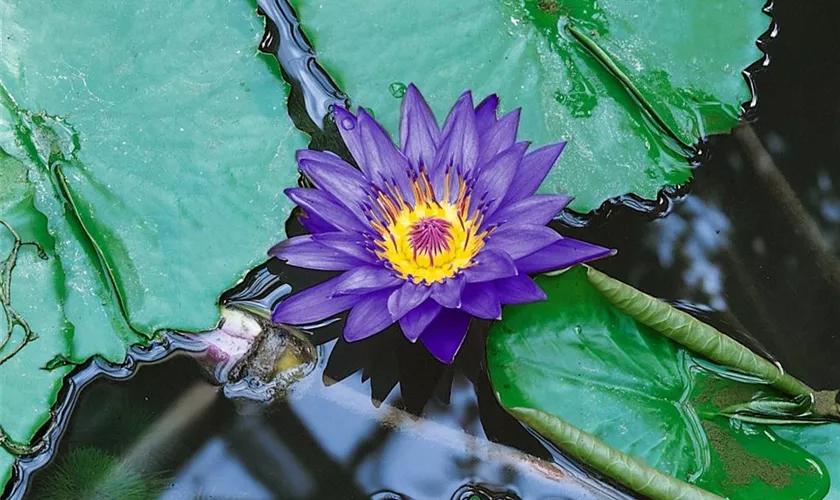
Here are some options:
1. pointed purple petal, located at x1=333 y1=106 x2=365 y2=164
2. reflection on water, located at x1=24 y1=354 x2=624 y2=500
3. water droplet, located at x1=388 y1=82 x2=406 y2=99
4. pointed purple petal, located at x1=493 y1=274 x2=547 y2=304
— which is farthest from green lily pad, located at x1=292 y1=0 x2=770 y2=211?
reflection on water, located at x1=24 y1=354 x2=624 y2=500

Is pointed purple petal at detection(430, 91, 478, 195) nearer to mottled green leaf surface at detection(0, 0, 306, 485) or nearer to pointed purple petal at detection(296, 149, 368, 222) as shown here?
pointed purple petal at detection(296, 149, 368, 222)

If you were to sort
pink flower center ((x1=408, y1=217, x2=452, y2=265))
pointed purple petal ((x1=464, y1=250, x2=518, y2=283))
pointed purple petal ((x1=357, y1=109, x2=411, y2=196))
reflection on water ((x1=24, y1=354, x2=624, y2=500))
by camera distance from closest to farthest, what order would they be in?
1. pointed purple petal ((x1=464, y1=250, x2=518, y2=283))
2. pink flower center ((x1=408, y1=217, x2=452, y2=265))
3. pointed purple petal ((x1=357, y1=109, x2=411, y2=196))
4. reflection on water ((x1=24, y1=354, x2=624, y2=500))

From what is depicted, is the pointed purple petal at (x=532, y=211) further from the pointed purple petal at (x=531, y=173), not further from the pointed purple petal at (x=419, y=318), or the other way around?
the pointed purple petal at (x=419, y=318)

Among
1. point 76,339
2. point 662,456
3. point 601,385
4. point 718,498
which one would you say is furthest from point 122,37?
point 718,498

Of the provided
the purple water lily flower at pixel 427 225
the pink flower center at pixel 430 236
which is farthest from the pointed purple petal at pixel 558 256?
the pink flower center at pixel 430 236

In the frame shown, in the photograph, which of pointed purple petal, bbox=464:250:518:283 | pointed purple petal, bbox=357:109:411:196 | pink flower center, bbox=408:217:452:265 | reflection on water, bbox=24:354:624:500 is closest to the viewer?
pointed purple petal, bbox=464:250:518:283

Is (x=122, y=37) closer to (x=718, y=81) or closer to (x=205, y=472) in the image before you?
(x=205, y=472)

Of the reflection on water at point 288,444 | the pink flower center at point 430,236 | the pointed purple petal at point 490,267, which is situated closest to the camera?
the pointed purple petal at point 490,267
